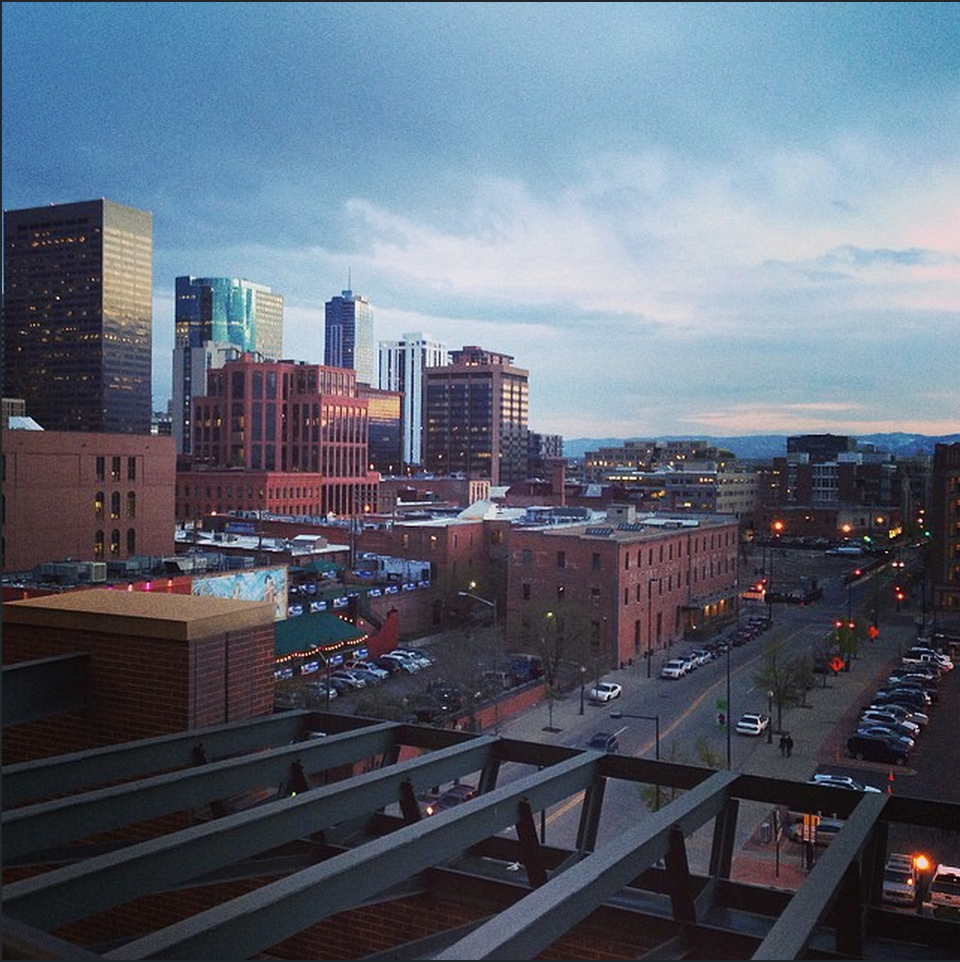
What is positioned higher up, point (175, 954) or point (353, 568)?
point (175, 954)

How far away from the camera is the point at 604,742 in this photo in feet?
75.4

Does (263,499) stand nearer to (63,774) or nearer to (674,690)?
(674,690)

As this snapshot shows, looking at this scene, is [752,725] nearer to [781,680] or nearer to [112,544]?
[781,680]

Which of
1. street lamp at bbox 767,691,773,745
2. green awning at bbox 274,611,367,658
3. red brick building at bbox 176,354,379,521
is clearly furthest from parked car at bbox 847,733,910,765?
red brick building at bbox 176,354,379,521

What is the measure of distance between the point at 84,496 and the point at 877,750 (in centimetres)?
3056

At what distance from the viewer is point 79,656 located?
18.4 feet

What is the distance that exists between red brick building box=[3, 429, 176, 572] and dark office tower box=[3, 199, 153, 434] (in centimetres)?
7749

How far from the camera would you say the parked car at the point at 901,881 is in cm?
1461

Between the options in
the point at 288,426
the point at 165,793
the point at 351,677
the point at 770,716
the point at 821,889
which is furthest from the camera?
the point at 288,426

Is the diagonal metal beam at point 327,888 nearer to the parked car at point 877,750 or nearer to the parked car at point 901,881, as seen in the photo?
the parked car at point 901,881

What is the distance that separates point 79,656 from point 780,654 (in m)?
30.5

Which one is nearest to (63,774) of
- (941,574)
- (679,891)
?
(679,891)

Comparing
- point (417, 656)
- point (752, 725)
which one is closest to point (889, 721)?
point (752, 725)

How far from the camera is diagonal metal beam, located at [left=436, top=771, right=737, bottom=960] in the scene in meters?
2.49
